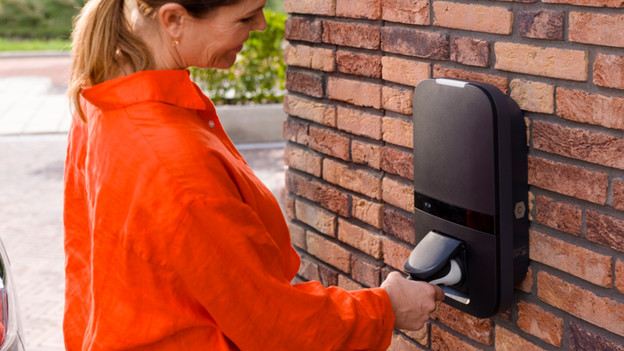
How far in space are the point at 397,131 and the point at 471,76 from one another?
351mm

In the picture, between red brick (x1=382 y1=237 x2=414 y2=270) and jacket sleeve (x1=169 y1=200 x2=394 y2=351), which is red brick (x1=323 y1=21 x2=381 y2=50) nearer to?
red brick (x1=382 y1=237 x2=414 y2=270)

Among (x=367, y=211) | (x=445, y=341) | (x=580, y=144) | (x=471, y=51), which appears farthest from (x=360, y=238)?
(x=580, y=144)

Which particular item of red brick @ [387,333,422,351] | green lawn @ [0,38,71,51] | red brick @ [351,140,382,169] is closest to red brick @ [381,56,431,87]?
red brick @ [351,140,382,169]

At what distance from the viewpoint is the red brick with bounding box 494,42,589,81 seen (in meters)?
1.68

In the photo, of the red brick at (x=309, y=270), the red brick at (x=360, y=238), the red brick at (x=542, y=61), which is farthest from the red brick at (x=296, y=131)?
the red brick at (x=542, y=61)

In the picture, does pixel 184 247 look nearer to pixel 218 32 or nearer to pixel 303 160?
pixel 218 32

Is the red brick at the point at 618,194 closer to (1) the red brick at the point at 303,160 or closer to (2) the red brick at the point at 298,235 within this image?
(1) the red brick at the point at 303,160

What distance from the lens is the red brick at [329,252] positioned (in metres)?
2.61

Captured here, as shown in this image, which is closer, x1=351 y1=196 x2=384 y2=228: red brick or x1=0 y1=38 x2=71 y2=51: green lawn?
x1=351 y1=196 x2=384 y2=228: red brick

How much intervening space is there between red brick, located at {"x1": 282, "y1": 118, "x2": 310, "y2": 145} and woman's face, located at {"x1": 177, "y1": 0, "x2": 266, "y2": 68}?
3.36 feet

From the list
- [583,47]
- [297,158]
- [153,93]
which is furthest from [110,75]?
[297,158]

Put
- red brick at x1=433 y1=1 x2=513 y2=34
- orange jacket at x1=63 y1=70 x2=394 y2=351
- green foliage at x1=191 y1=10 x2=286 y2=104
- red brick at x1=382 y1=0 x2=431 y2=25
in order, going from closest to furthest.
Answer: orange jacket at x1=63 y1=70 x2=394 y2=351 → red brick at x1=433 y1=1 x2=513 y2=34 → red brick at x1=382 y1=0 x2=431 y2=25 → green foliage at x1=191 y1=10 x2=286 y2=104

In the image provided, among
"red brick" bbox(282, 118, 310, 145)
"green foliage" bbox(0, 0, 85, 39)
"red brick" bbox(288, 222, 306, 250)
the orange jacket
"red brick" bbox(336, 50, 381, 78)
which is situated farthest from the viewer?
"green foliage" bbox(0, 0, 85, 39)

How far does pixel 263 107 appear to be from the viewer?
9445mm
